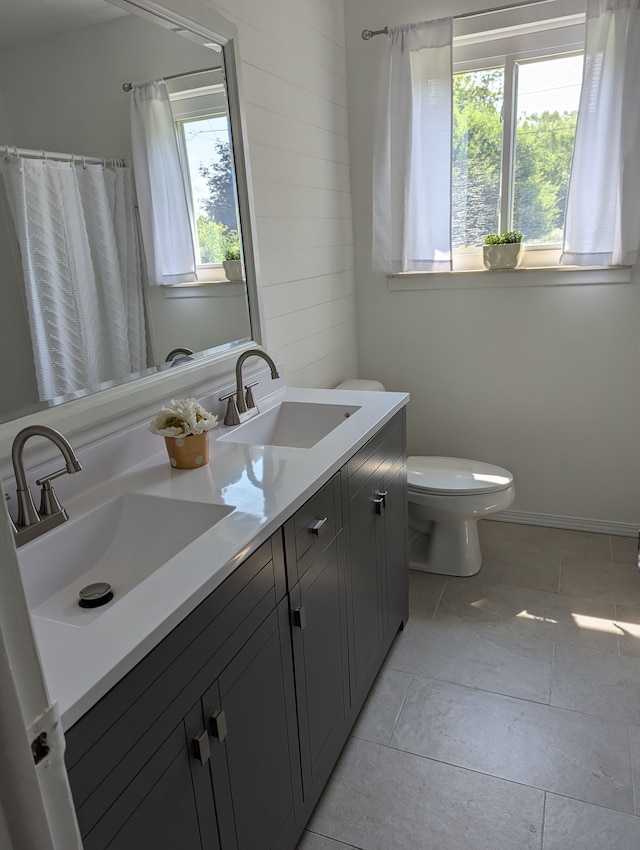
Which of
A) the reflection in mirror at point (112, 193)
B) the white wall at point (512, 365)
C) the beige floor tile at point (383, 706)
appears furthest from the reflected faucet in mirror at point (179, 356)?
the white wall at point (512, 365)

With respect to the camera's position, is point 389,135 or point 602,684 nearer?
point 602,684

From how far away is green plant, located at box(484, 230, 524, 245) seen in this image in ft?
8.95

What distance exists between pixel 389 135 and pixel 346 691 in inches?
90.5

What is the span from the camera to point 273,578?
127cm

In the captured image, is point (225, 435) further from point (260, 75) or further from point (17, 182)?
point (260, 75)

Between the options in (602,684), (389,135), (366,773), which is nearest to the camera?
(366,773)

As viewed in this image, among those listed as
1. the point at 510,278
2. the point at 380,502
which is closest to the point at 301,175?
Result: the point at 510,278

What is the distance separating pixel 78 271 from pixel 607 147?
2.14 metres

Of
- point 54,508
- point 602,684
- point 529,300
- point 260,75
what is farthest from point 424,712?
point 260,75

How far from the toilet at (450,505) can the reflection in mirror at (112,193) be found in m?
1.03

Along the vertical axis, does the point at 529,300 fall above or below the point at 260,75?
below

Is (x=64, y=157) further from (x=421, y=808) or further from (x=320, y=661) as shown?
(x=421, y=808)

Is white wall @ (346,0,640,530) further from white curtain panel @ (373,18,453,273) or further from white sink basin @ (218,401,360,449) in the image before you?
white sink basin @ (218,401,360,449)

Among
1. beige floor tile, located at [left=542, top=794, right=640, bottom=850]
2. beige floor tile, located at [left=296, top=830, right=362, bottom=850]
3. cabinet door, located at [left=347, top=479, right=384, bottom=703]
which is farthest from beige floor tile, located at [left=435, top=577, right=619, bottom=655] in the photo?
beige floor tile, located at [left=296, top=830, right=362, bottom=850]
